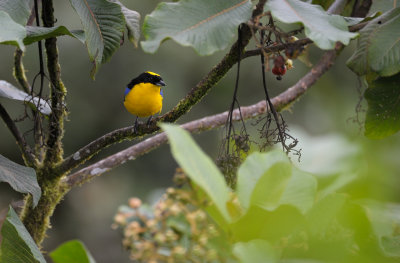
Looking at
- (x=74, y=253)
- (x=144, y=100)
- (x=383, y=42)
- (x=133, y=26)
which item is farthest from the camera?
(x=144, y=100)

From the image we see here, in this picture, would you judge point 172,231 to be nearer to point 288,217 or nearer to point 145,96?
point 288,217

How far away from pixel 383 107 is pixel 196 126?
667 millimetres

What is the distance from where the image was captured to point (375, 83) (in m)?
1.47

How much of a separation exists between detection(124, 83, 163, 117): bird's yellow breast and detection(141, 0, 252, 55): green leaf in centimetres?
152

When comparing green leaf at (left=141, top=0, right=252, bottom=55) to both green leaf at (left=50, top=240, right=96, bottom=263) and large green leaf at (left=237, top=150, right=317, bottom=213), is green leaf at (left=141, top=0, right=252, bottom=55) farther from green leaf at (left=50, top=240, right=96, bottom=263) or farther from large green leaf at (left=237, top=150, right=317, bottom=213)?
large green leaf at (left=237, top=150, right=317, bottom=213)

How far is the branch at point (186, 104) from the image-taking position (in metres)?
1.27

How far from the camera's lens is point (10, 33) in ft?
3.34

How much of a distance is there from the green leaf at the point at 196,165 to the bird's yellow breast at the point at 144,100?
7.08 feet

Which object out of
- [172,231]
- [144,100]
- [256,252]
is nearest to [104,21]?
[172,231]

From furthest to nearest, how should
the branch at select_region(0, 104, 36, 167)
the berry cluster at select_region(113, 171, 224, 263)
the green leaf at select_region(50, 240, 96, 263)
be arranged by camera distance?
the branch at select_region(0, 104, 36, 167) → the berry cluster at select_region(113, 171, 224, 263) → the green leaf at select_region(50, 240, 96, 263)

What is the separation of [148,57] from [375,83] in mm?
7775

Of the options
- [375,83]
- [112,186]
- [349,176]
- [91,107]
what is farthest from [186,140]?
[112,186]

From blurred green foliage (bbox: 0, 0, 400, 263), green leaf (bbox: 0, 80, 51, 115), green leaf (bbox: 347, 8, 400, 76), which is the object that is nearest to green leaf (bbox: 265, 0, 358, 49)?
green leaf (bbox: 347, 8, 400, 76)

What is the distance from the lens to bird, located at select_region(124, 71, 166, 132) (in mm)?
2643
